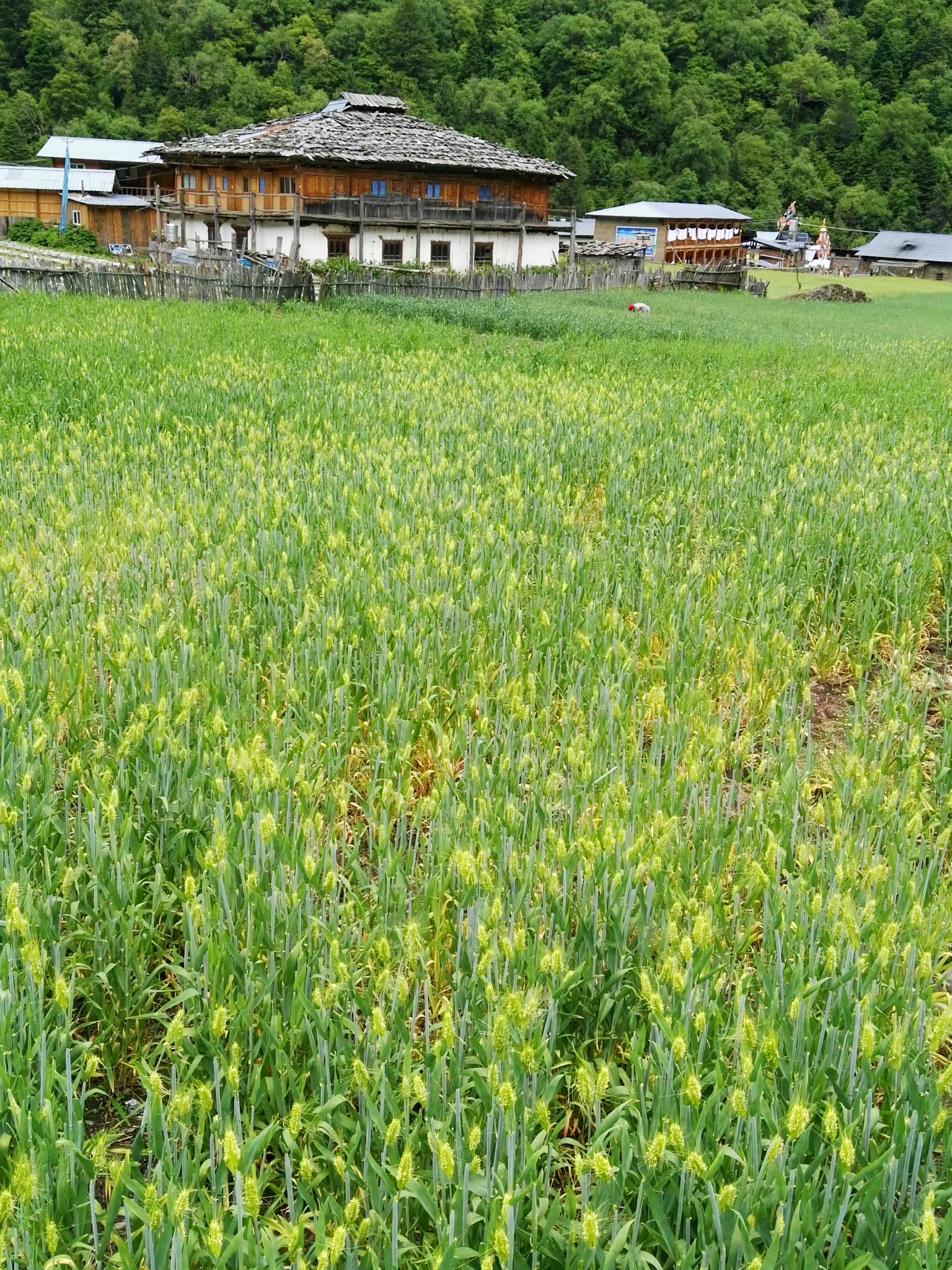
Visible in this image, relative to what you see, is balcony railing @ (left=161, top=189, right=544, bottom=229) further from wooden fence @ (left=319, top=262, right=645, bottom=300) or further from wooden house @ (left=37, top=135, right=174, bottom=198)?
wooden house @ (left=37, top=135, right=174, bottom=198)

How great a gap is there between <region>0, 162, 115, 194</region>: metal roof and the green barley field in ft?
212

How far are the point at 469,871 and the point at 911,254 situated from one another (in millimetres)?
88663

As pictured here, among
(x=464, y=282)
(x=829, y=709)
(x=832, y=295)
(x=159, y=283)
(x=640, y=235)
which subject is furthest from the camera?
(x=640, y=235)

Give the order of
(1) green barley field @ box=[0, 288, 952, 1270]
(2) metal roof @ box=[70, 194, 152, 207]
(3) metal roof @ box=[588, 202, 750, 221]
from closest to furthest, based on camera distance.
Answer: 1. (1) green barley field @ box=[0, 288, 952, 1270]
2. (2) metal roof @ box=[70, 194, 152, 207]
3. (3) metal roof @ box=[588, 202, 750, 221]

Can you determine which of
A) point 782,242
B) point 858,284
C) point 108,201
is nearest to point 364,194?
point 108,201

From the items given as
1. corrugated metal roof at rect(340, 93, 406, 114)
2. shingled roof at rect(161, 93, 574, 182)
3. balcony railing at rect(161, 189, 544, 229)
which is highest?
corrugated metal roof at rect(340, 93, 406, 114)

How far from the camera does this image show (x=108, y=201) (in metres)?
63.4

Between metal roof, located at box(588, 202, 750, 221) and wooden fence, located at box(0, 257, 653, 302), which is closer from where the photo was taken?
wooden fence, located at box(0, 257, 653, 302)

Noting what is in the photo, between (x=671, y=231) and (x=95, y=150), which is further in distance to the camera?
(x=671, y=231)

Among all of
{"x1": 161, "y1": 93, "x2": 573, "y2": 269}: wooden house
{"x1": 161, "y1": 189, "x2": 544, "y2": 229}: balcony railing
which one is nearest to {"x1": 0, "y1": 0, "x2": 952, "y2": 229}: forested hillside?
{"x1": 161, "y1": 93, "x2": 573, "y2": 269}: wooden house

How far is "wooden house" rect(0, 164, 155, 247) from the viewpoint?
63156 mm

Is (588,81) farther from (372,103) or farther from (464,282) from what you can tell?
(464,282)

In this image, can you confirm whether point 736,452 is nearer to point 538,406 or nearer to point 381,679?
point 538,406

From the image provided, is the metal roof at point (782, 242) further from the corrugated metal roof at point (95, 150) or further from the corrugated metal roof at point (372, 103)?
the corrugated metal roof at point (95, 150)
